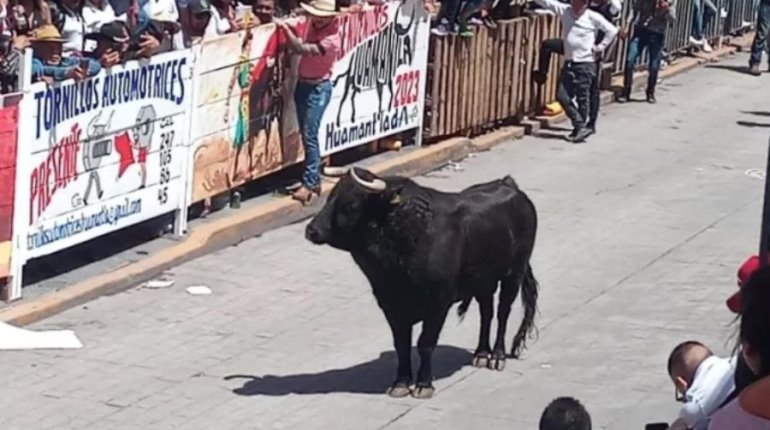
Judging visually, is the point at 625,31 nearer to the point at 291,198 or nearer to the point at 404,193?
the point at 291,198

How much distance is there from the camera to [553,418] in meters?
5.79

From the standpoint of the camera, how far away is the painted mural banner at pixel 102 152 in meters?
11.5

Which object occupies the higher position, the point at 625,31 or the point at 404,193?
the point at 404,193

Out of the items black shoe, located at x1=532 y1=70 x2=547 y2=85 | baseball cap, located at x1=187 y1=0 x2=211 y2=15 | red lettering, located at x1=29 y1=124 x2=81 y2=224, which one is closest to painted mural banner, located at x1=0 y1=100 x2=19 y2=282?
red lettering, located at x1=29 y1=124 x2=81 y2=224

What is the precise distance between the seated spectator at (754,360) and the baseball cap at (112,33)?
826cm

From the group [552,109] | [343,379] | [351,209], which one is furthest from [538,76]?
[351,209]

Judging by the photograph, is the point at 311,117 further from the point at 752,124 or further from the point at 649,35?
the point at 649,35

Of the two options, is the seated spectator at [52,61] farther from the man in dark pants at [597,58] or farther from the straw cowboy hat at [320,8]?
the man in dark pants at [597,58]

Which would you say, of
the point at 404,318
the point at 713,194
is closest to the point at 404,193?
the point at 404,318

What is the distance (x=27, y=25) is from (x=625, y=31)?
1169cm

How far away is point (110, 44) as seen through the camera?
12188mm

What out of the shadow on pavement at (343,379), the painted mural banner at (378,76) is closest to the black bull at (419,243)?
the shadow on pavement at (343,379)

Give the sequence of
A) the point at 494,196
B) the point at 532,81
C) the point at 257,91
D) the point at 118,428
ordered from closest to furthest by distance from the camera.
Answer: the point at 118,428 → the point at 494,196 → the point at 257,91 → the point at 532,81

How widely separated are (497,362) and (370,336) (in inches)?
39.0
